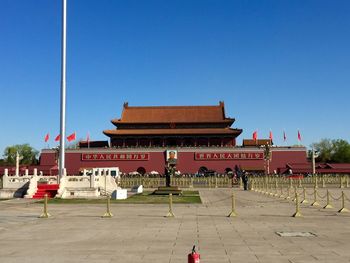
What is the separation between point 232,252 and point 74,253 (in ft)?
10.8

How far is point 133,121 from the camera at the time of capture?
6981cm

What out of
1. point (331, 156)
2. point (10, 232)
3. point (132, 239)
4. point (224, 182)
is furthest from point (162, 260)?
point (331, 156)

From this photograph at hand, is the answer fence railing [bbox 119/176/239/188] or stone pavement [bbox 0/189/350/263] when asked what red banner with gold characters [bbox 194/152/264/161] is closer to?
fence railing [bbox 119/176/239/188]

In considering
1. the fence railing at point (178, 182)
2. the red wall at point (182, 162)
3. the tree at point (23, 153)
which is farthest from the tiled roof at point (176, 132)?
the tree at point (23, 153)

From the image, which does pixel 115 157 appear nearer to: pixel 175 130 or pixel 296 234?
pixel 175 130

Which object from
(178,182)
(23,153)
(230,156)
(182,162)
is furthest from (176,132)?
(23,153)

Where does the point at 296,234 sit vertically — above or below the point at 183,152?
below

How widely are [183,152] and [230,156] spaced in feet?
23.8

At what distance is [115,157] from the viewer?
2549 inches

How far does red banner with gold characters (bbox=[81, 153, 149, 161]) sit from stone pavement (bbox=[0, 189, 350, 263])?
1917 inches

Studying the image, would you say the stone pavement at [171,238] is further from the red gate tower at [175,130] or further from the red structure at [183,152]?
the red gate tower at [175,130]

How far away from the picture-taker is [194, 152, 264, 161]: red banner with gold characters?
211 feet

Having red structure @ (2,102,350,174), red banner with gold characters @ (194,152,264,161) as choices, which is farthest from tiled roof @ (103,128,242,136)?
red banner with gold characters @ (194,152,264,161)

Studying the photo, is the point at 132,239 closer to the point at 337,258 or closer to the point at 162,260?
the point at 162,260
